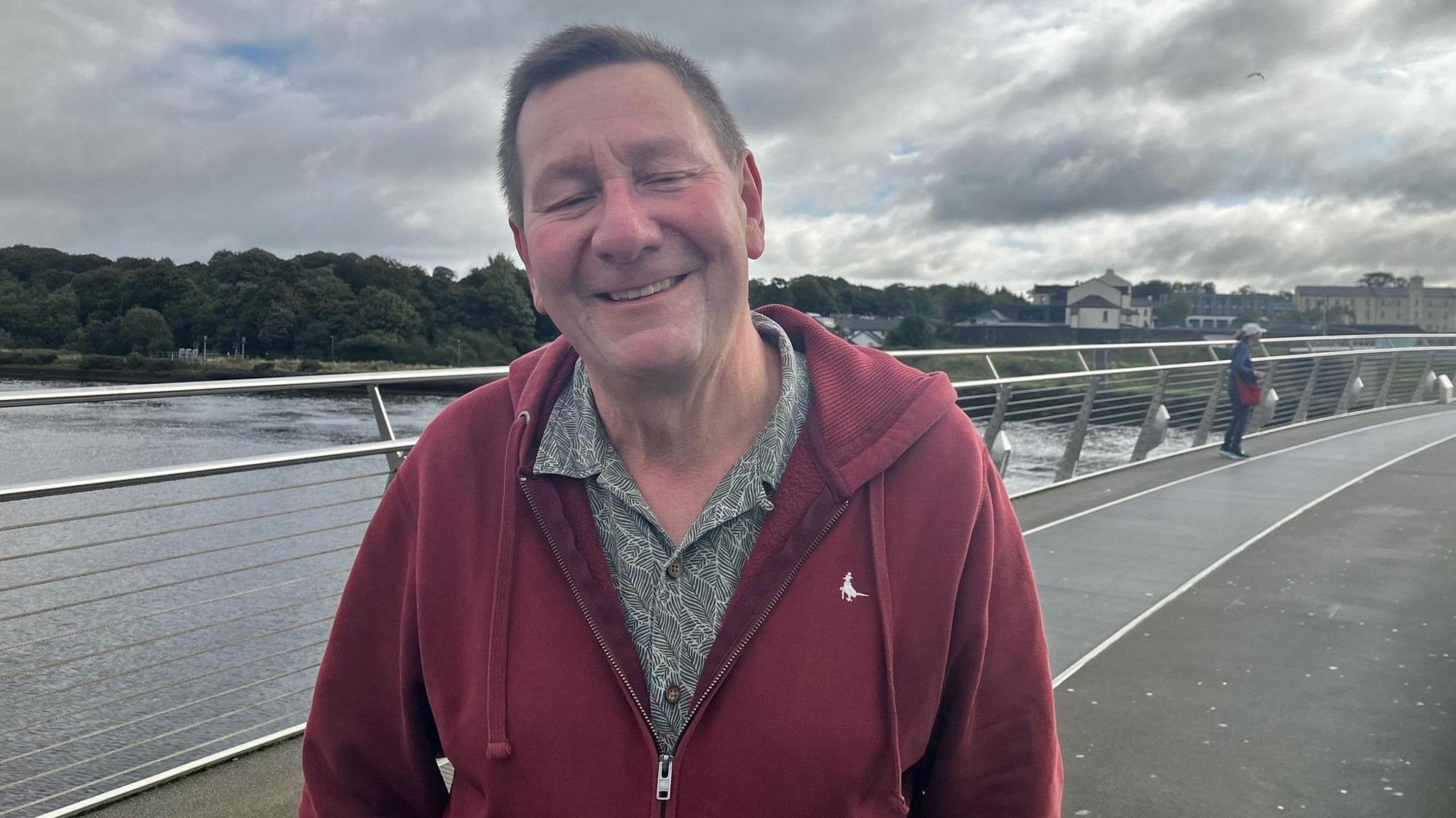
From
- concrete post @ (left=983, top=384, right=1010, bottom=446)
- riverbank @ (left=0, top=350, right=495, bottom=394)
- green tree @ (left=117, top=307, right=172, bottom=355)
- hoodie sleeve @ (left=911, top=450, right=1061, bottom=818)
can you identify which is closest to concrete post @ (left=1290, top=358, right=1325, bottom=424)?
concrete post @ (left=983, top=384, right=1010, bottom=446)

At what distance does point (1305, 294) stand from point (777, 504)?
152586 millimetres

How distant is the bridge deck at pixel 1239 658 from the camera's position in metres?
2.95

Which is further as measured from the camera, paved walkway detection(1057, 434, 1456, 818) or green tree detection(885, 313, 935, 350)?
green tree detection(885, 313, 935, 350)

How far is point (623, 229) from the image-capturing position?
1.43 m

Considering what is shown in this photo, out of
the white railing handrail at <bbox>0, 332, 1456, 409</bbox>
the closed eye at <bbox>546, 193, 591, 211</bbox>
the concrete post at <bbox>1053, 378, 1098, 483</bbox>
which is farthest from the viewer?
the concrete post at <bbox>1053, 378, 1098, 483</bbox>

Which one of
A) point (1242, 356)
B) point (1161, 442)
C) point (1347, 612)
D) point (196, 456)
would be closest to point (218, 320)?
point (196, 456)

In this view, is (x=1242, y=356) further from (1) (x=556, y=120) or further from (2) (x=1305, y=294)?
(2) (x=1305, y=294)

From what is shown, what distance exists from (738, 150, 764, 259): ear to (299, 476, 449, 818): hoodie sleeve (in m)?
0.60

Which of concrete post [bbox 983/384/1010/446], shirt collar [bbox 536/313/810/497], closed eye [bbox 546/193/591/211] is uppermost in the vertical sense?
closed eye [bbox 546/193/591/211]

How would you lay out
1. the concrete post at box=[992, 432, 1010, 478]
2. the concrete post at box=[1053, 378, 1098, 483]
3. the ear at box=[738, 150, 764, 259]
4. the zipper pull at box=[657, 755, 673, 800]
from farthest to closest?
the concrete post at box=[1053, 378, 1098, 483], the concrete post at box=[992, 432, 1010, 478], the ear at box=[738, 150, 764, 259], the zipper pull at box=[657, 755, 673, 800]

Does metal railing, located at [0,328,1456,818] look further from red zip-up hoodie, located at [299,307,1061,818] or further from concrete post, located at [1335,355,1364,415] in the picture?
concrete post, located at [1335,355,1364,415]

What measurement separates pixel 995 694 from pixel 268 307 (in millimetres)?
5343

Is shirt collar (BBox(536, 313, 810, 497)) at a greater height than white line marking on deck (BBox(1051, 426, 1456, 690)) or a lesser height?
greater

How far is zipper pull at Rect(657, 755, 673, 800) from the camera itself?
Answer: 1378 millimetres
